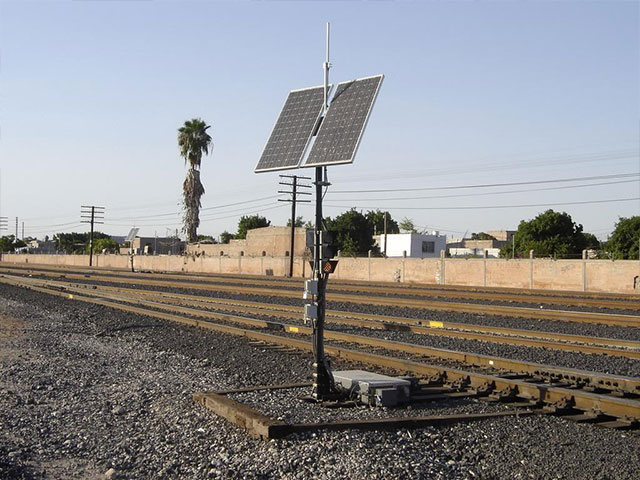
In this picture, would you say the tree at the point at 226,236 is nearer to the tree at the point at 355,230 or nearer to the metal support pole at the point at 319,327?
the tree at the point at 355,230

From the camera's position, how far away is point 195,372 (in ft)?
42.6

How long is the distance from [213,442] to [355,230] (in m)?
93.9

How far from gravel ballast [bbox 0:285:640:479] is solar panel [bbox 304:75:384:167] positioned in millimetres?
3551

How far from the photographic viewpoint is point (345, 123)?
10961mm

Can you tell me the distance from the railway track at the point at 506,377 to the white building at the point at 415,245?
2709 inches

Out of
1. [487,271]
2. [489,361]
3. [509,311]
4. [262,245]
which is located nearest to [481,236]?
[262,245]

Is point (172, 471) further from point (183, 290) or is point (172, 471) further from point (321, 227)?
point (183, 290)

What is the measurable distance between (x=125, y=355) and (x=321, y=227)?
22.4 ft

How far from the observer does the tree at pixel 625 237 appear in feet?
228

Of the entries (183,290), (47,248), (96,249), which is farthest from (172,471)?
(47,248)

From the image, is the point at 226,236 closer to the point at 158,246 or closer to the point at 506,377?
the point at 158,246

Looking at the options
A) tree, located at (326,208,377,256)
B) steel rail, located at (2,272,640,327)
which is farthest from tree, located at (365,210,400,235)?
steel rail, located at (2,272,640,327)

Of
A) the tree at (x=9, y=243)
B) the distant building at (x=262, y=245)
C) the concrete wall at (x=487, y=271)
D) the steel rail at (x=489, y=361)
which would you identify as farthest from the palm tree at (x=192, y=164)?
the tree at (x=9, y=243)

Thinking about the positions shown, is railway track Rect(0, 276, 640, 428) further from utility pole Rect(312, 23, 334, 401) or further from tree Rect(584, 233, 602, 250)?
tree Rect(584, 233, 602, 250)
